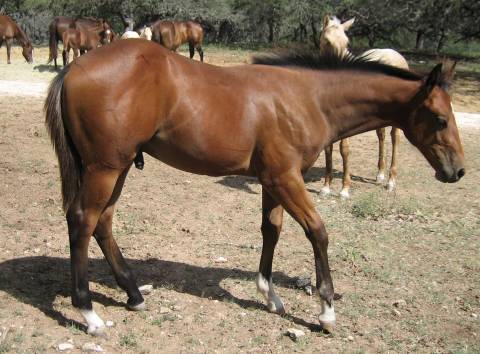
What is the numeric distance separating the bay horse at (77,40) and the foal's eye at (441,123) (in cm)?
1576

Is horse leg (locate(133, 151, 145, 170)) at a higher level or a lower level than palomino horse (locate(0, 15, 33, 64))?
higher

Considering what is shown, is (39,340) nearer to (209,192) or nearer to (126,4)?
(209,192)

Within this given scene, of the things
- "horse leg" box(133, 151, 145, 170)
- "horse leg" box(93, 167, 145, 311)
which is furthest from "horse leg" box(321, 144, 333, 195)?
"horse leg" box(133, 151, 145, 170)

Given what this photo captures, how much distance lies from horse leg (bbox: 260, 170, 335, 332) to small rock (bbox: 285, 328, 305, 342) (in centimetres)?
17

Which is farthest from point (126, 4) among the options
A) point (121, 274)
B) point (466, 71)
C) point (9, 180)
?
point (121, 274)

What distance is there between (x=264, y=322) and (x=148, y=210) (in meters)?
2.41

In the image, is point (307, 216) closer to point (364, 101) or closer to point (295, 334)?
point (295, 334)

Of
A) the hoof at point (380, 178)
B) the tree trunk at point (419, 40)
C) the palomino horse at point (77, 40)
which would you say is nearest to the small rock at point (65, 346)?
the hoof at point (380, 178)

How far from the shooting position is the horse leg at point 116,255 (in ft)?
12.8

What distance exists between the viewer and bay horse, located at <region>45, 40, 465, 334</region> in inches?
134

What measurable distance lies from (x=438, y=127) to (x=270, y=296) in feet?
5.43

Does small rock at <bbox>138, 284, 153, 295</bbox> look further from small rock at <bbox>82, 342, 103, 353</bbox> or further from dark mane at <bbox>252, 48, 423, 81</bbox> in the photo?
dark mane at <bbox>252, 48, 423, 81</bbox>

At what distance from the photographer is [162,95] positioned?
350 cm

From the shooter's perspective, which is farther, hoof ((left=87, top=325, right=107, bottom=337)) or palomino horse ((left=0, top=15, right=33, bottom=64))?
palomino horse ((left=0, top=15, right=33, bottom=64))
